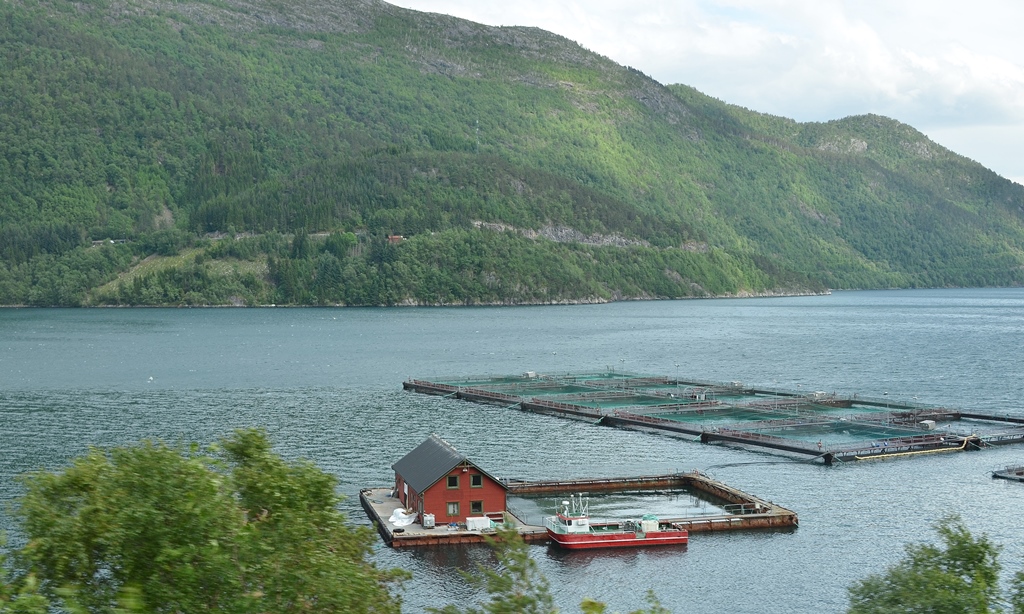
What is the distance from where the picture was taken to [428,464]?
203ft

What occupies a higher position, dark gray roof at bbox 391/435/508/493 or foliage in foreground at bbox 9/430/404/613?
foliage in foreground at bbox 9/430/404/613

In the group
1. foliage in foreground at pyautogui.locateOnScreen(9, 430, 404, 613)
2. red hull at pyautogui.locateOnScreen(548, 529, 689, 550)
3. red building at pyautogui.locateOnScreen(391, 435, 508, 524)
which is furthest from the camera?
red building at pyautogui.locateOnScreen(391, 435, 508, 524)

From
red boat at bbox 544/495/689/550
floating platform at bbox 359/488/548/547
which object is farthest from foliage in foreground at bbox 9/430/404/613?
red boat at bbox 544/495/689/550

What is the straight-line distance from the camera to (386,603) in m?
25.4

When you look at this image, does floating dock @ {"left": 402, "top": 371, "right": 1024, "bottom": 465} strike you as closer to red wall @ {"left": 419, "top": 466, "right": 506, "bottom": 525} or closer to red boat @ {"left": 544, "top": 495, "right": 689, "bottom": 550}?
red boat @ {"left": 544, "top": 495, "right": 689, "bottom": 550}

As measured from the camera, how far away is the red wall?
194 feet

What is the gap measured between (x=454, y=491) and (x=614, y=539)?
8507 millimetres

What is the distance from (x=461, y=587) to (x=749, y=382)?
288 feet

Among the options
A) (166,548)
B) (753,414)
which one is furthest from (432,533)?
(753,414)

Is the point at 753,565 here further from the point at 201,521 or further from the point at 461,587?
the point at 201,521

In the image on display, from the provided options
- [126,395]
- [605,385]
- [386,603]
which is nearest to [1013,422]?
[605,385]

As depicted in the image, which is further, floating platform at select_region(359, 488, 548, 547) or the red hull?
floating platform at select_region(359, 488, 548, 547)

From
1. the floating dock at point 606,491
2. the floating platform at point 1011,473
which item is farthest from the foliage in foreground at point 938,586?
the floating platform at point 1011,473

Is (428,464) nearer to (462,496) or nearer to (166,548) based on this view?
(462,496)
